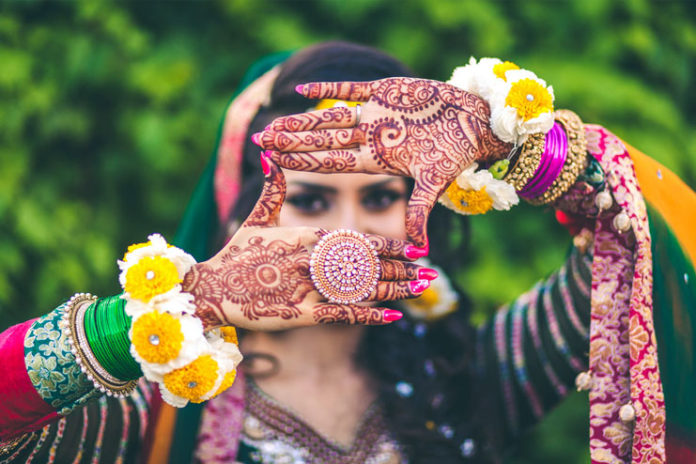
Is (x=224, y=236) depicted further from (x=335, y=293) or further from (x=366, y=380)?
(x=335, y=293)

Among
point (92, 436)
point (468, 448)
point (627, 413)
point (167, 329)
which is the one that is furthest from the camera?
point (468, 448)

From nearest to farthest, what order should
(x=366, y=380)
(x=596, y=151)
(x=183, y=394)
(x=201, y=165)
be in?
1. (x=183, y=394)
2. (x=596, y=151)
3. (x=366, y=380)
4. (x=201, y=165)

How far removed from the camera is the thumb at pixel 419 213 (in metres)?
1.18

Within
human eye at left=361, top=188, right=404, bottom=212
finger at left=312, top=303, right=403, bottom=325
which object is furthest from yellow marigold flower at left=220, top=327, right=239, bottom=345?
human eye at left=361, top=188, right=404, bottom=212

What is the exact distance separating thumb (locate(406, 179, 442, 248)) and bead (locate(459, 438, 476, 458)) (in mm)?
736

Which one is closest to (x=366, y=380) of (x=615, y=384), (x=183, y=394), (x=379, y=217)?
(x=379, y=217)

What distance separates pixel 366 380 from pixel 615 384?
0.63m

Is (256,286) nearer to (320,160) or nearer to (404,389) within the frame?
(320,160)

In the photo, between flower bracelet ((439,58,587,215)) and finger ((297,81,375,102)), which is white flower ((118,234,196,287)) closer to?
finger ((297,81,375,102))

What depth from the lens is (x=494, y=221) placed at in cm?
264

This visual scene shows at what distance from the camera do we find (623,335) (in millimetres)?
1405

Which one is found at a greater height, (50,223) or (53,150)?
(53,150)

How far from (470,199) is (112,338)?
0.69m

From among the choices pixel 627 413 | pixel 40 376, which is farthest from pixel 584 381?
pixel 40 376
